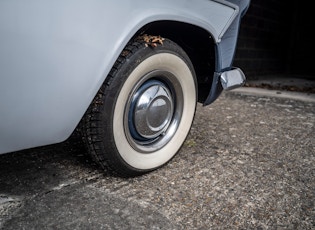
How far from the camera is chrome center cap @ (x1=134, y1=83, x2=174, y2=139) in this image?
1.47m

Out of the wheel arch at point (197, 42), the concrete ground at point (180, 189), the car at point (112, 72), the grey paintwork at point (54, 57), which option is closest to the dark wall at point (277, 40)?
the wheel arch at point (197, 42)

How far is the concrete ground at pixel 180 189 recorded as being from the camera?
1180 mm

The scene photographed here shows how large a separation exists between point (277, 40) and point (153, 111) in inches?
225

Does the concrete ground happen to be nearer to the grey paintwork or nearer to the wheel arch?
the grey paintwork

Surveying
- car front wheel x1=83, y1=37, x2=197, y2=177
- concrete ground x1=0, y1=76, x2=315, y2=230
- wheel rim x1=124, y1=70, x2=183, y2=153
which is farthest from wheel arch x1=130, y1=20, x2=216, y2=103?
concrete ground x1=0, y1=76, x2=315, y2=230

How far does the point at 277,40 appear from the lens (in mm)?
6410

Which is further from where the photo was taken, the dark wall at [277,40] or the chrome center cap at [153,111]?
the dark wall at [277,40]

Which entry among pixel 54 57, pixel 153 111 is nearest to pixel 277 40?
pixel 153 111

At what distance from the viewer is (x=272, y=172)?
1.63 metres

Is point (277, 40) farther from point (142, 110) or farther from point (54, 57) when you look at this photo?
point (54, 57)

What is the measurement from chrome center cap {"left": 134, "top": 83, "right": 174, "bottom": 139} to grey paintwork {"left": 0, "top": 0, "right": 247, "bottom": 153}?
12.4 inches

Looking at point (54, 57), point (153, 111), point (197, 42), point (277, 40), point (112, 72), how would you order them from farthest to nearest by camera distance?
point (277, 40)
point (197, 42)
point (153, 111)
point (112, 72)
point (54, 57)

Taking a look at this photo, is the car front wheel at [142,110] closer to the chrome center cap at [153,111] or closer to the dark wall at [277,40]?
the chrome center cap at [153,111]

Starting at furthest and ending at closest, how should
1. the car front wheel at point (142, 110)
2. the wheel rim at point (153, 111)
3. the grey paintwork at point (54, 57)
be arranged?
the wheel rim at point (153, 111) < the car front wheel at point (142, 110) < the grey paintwork at point (54, 57)
